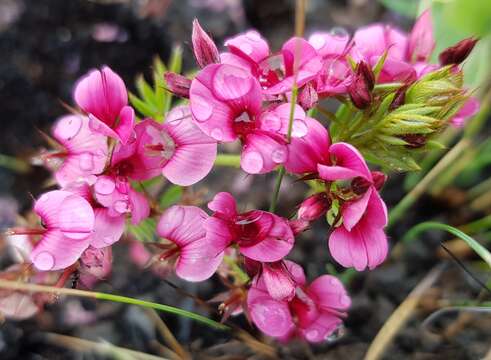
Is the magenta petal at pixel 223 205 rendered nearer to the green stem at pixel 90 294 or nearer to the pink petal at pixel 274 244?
the pink petal at pixel 274 244

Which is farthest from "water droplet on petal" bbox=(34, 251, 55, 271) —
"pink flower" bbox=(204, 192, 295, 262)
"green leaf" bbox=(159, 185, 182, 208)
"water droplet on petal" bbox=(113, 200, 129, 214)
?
"green leaf" bbox=(159, 185, 182, 208)

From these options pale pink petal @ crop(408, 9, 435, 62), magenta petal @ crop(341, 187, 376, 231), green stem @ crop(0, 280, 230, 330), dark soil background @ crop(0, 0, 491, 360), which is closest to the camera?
magenta petal @ crop(341, 187, 376, 231)

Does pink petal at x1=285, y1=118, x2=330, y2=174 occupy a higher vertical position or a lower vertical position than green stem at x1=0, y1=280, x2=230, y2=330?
higher

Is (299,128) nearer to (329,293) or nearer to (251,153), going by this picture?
(251,153)

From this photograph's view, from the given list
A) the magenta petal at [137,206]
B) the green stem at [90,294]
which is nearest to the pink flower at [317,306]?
the green stem at [90,294]

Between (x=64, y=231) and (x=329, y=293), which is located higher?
(x=64, y=231)

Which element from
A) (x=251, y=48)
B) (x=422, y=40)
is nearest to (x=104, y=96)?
(x=251, y=48)

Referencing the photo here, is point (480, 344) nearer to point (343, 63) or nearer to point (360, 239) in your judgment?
point (360, 239)

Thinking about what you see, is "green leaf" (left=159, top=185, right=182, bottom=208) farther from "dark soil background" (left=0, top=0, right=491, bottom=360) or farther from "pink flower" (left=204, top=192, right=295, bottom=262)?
"pink flower" (left=204, top=192, right=295, bottom=262)
